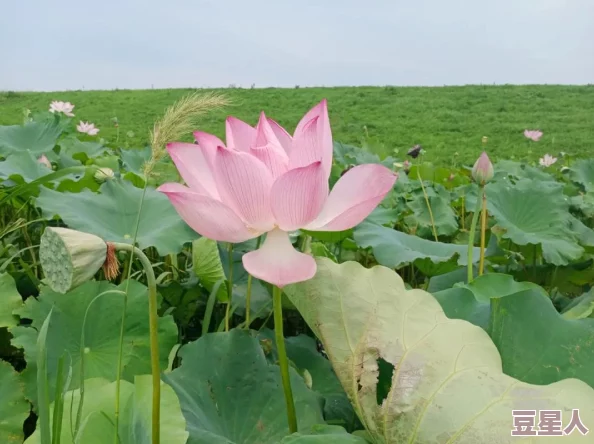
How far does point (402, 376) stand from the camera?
429mm

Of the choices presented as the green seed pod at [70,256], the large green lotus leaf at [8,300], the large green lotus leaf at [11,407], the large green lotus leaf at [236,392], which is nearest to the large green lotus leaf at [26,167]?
the large green lotus leaf at [8,300]

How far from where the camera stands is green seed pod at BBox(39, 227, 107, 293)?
1.26ft

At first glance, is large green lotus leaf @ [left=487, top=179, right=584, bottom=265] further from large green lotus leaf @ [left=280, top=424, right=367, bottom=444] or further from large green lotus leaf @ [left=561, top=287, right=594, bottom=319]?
large green lotus leaf @ [left=280, top=424, right=367, bottom=444]

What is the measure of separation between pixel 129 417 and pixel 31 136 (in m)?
1.45

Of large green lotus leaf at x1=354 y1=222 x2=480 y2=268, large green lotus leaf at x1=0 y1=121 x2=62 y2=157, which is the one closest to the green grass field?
large green lotus leaf at x1=0 y1=121 x2=62 y2=157

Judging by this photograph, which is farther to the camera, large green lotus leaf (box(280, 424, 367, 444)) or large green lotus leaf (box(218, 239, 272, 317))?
large green lotus leaf (box(218, 239, 272, 317))

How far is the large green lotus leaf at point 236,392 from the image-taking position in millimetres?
546

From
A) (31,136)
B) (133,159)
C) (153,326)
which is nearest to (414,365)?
(153,326)

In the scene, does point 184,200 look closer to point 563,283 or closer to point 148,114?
point 563,283

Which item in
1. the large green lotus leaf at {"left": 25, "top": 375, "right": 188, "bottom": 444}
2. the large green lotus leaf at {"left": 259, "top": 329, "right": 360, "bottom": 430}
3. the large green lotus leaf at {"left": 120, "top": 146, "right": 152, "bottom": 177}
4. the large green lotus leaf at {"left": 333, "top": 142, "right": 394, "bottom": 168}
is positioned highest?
the large green lotus leaf at {"left": 333, "top": 142, "right": 394, "bottom": 168}

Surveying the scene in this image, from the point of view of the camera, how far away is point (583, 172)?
1.88 metres

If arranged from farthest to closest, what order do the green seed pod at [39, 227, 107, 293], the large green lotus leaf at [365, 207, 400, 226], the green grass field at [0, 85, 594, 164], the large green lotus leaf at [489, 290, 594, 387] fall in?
the green grass field at [0, 85, 594, 164] → the large green lotus leaf at [365, 207, 400, 226] → the large green lotus leaf at [489, 290, 594, 387] → the green seed pod at [39, 227, 107, 293]

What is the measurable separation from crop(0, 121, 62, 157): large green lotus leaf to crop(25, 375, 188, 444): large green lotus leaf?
51.8 inches

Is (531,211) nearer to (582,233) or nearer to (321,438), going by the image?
(582,233)
